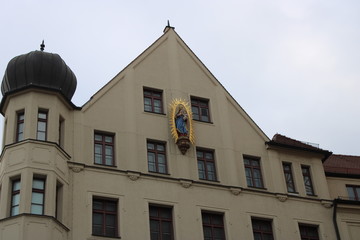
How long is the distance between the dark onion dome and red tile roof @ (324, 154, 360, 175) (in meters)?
14.6

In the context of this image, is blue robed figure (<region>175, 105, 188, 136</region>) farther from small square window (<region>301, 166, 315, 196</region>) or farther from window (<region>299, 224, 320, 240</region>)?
window (<region>299, 224, 320, 240</region>)

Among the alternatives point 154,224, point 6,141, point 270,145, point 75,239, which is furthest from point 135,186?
point 270,145

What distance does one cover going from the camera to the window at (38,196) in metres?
24.2

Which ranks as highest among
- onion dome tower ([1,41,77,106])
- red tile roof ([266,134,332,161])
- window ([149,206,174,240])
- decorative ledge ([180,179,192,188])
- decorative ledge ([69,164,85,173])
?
onion dome tower ([1,41,77,106])

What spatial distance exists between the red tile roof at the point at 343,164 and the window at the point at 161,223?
10313mm

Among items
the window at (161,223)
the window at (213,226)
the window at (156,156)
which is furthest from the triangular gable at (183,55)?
the window at (161,223)

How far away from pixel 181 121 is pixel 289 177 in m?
6.06

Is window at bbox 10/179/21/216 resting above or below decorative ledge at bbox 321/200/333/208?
below

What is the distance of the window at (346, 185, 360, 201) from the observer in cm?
3262

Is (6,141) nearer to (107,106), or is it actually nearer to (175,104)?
(107,106)

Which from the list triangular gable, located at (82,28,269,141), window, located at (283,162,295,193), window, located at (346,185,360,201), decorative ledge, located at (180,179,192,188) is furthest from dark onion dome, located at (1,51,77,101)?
window, located at (346,185,360,201)

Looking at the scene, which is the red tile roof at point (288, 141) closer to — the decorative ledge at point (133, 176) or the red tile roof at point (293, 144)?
the red tile roof at point (293, 144)

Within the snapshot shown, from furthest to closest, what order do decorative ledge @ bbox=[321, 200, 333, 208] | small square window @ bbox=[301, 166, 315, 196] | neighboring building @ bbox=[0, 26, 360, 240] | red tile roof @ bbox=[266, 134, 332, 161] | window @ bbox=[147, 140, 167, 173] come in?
1. red tile roof @ bbox=[266, 134, 332, 161]
2. small square window @ bbox=[301, 166, 315, 196]
3. decorative ledge @ bbox=[321, 200, 333, 208]
4. window @ bbox=[147, 140, 167, 173]
5. neighboring building @ bbox=[0, 26, 360, 240]

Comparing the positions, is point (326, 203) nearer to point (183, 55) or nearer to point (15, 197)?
point (183, 55)
